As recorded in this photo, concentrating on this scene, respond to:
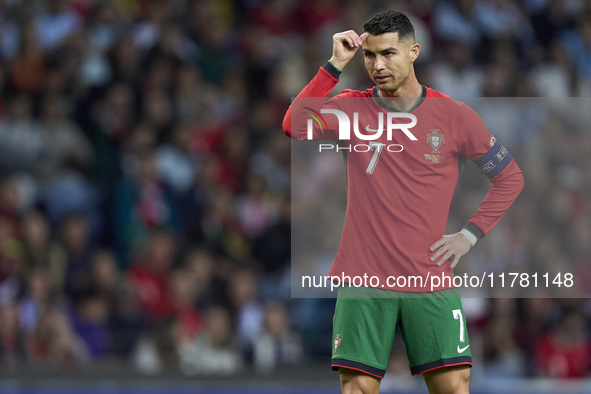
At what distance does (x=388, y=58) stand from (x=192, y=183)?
519 centimetres

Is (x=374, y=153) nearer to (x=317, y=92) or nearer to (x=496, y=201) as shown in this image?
(x=317, y=92)

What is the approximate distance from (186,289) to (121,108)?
2332 millimetres

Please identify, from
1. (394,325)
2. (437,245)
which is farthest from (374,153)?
(394,325)

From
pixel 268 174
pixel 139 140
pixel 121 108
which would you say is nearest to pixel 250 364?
pixel 268 174

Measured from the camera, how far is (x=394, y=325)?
→ 4.05m

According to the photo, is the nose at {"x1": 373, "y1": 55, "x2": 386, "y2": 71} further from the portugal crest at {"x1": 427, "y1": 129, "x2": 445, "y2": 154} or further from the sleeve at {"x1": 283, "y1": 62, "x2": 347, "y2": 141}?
the portugal crest at {"x1": 427, "y1": 129, "x2": 445, "y2": 154}

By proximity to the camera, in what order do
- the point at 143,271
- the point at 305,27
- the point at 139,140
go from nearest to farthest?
the point at 143,271 < the point at 139,140 < the point at 305,27

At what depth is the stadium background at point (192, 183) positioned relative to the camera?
7.48 meters

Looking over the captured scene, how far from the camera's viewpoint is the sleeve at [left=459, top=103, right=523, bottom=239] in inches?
161

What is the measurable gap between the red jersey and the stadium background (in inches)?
65.9

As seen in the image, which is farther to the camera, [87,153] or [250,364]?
[87,153]

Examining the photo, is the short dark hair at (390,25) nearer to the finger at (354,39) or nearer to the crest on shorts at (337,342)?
the finger at (354,39)

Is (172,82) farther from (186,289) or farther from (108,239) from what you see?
(186,289)

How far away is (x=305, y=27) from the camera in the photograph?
10523 millimetres
